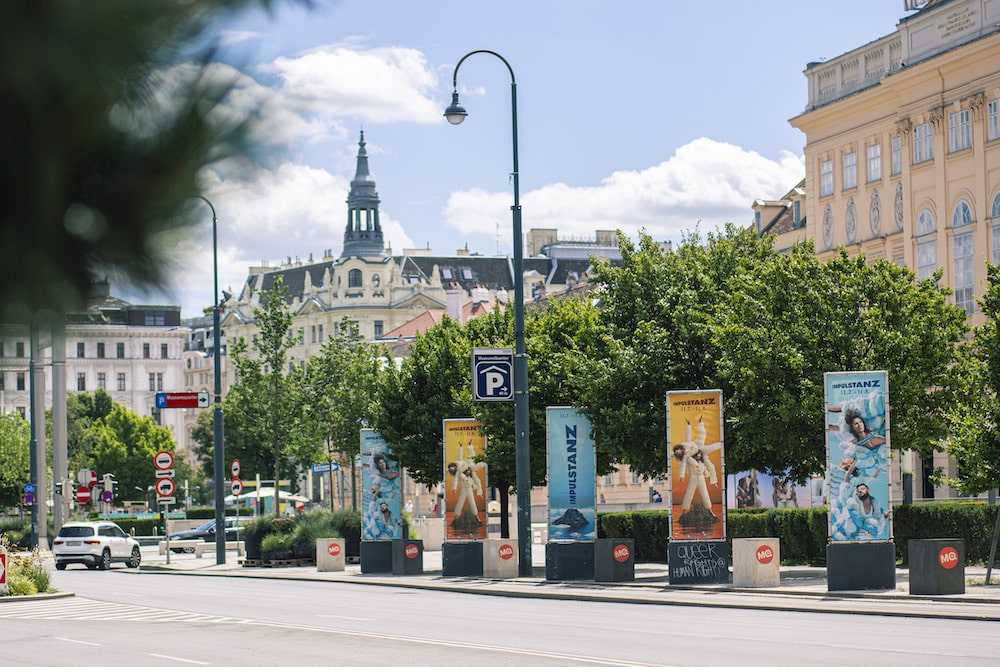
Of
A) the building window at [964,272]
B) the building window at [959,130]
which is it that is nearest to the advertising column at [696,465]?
Result: the building window at [964,272]

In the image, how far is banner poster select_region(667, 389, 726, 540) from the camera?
2880 centimetres

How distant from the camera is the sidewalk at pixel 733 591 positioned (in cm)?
2309

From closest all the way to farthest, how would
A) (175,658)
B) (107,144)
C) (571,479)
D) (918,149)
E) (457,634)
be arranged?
(107,144) → (175,658) → (457,634) → (571,479) → (918,149)

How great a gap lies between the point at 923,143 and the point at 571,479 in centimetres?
2501

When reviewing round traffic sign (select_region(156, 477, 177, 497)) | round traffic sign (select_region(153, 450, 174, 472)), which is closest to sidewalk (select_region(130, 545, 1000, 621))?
round traffic sign (select_region(156, 477, 177, 497))

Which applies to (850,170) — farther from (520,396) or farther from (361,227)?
(361,227)

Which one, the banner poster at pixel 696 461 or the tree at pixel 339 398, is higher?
the tree at pixel 339 398

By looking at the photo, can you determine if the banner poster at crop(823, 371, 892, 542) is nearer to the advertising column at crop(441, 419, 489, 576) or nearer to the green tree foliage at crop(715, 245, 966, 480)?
the green tree foliage at crop(715, 245, 966, 480)

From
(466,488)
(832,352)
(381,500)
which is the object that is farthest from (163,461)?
(832,352)

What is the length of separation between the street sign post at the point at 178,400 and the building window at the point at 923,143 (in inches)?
991

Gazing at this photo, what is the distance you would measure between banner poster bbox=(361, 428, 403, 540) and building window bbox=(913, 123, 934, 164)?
72.8 feet

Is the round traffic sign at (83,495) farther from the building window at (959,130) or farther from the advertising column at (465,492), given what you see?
the building window at (959,130)

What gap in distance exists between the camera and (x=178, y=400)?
1528 inches

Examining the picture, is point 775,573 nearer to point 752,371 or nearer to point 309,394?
point 752,371
